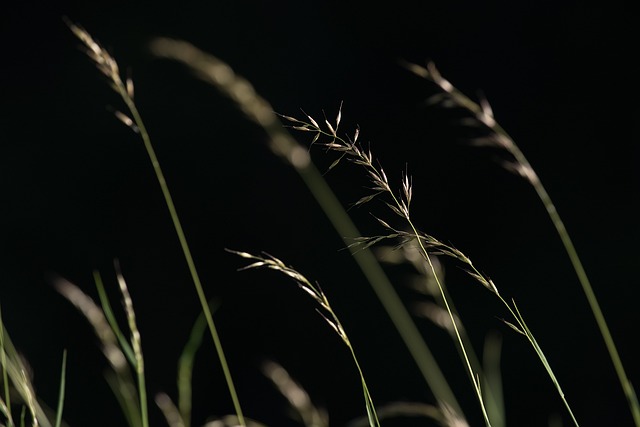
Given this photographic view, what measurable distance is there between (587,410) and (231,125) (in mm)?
1841

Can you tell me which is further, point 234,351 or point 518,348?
point 234,351

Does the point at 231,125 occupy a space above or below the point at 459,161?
above

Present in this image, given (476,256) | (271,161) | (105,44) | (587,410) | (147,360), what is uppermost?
(105,44)

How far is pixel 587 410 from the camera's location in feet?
11.8

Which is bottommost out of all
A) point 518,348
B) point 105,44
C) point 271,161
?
point 518,348

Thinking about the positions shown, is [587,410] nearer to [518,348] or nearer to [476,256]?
[518,348]

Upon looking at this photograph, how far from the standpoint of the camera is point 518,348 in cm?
362

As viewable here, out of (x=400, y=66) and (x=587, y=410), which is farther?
(x=400, y=66)

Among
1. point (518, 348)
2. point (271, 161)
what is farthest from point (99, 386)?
point (518, 348)

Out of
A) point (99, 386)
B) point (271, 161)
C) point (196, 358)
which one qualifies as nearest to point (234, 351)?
point (196, 358)

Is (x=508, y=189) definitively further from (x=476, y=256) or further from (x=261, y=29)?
(x=261, y=29)

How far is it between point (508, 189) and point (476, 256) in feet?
1.02

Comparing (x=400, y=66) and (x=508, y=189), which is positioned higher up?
(x=400, y=66)

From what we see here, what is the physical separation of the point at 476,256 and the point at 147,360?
1.43 metres
